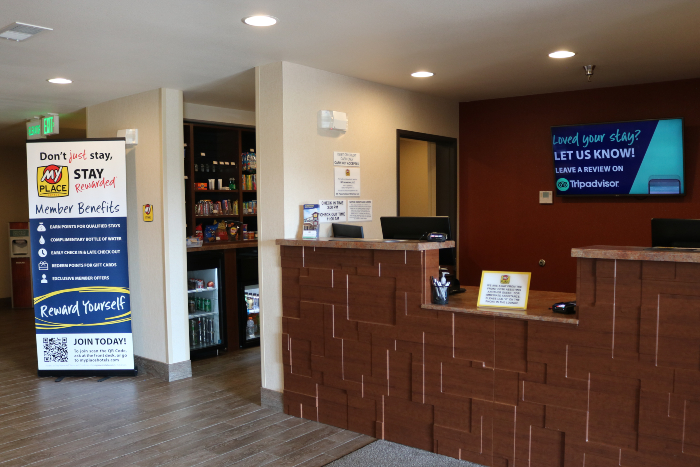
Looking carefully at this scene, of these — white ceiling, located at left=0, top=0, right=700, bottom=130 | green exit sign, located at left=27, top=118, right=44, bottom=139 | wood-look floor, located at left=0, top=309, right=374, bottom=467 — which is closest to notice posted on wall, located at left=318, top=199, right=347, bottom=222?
white ceiling, located at left=0, top=0, right=700, bottom=130

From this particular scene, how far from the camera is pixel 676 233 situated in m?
3.03

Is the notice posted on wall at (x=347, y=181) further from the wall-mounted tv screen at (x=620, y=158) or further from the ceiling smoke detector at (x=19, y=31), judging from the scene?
the ceiling smoke detector at (x=19, y=31)

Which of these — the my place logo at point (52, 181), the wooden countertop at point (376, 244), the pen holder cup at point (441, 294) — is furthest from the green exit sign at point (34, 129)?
the pen holder cup at point (441, 294)

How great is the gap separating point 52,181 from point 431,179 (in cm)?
372

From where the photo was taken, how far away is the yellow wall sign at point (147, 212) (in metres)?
5.26

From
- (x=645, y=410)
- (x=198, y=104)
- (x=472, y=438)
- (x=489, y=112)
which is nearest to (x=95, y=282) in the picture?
(x=198, y=104)

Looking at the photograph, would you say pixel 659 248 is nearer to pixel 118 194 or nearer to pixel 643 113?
pixel 643 113

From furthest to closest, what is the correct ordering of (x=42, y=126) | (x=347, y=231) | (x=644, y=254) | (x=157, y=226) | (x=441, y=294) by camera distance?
(x=42, y=126)
(x=157, y=226)
(x=347, y=231)
(x=441, y=294)
(x=644, y=254)

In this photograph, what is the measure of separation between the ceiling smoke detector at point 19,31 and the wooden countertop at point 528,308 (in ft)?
9.05

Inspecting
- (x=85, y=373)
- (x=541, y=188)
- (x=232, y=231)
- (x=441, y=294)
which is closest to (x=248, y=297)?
(x=232, y=231)

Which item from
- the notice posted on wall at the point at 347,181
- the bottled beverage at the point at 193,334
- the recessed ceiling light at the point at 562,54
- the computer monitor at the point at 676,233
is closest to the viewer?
the computer monitor at the point at 676,233

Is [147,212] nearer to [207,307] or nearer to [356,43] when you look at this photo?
[207,307]

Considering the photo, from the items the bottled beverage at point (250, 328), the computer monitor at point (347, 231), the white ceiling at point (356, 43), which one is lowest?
the bottled beverage at point (250, 328)

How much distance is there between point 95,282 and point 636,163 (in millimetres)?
4956
